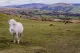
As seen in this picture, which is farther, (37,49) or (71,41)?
(71,41)

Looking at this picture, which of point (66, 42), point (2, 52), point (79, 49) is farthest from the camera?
point (66, 42)

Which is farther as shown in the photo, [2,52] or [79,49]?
[79,49]

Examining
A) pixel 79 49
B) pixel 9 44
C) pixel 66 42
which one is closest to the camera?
pixel 79 49

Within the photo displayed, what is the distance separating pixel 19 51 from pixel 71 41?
256 inches

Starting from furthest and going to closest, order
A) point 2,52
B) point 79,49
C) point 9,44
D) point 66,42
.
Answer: point 66,42
point 9,44
point 79,49
point 2,52

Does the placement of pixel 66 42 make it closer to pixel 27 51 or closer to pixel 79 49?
pixel 79 49

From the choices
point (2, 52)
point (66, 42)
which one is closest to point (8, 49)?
point (2, 52)

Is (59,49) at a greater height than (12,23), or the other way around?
(12,23)

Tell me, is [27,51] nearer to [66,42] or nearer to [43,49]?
[43,49]

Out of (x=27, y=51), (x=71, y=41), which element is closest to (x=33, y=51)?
(x=27, y=51)

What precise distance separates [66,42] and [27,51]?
5.33 metres

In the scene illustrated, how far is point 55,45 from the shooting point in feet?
72.7

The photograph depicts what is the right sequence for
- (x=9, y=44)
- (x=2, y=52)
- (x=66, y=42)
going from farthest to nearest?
(x=66, y=42), (x=9, y=44), (x=2, y=52)

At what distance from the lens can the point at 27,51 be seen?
19.6 meters
